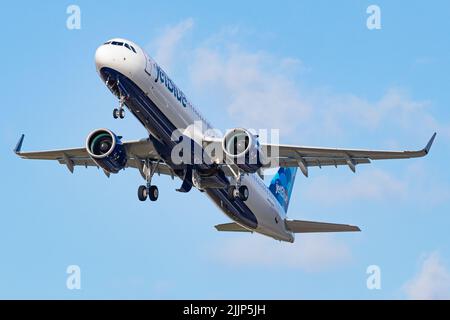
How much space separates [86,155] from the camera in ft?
172

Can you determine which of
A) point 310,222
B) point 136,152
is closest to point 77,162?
point 136,152

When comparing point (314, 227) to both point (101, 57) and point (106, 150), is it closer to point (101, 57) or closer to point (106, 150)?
point (106, 150)

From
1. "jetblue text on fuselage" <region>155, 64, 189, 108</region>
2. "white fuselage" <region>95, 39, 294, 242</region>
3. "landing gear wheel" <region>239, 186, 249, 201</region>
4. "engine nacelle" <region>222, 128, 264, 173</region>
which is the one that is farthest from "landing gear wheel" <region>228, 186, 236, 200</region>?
"jetblue text on fuselage" <region>155, 64, 189, 108</region>

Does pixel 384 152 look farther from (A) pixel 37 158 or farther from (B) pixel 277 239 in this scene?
(A) pixel 37 158

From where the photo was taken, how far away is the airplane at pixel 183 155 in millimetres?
42312

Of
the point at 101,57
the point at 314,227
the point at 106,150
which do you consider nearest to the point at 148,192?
the point at 106,150

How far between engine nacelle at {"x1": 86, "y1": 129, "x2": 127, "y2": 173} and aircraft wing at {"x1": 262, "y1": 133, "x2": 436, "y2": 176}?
742cm

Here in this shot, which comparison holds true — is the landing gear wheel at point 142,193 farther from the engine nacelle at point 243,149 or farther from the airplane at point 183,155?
the engine nacelle at point 243,149

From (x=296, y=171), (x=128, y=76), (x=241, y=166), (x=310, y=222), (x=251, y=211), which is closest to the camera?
(x=128, y=76)

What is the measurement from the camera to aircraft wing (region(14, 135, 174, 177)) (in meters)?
47.8

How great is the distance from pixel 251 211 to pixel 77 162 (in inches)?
429

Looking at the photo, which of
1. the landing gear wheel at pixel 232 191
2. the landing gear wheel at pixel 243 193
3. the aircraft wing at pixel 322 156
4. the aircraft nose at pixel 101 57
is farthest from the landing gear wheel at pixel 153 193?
the aircraft nose at pixel 101 57
